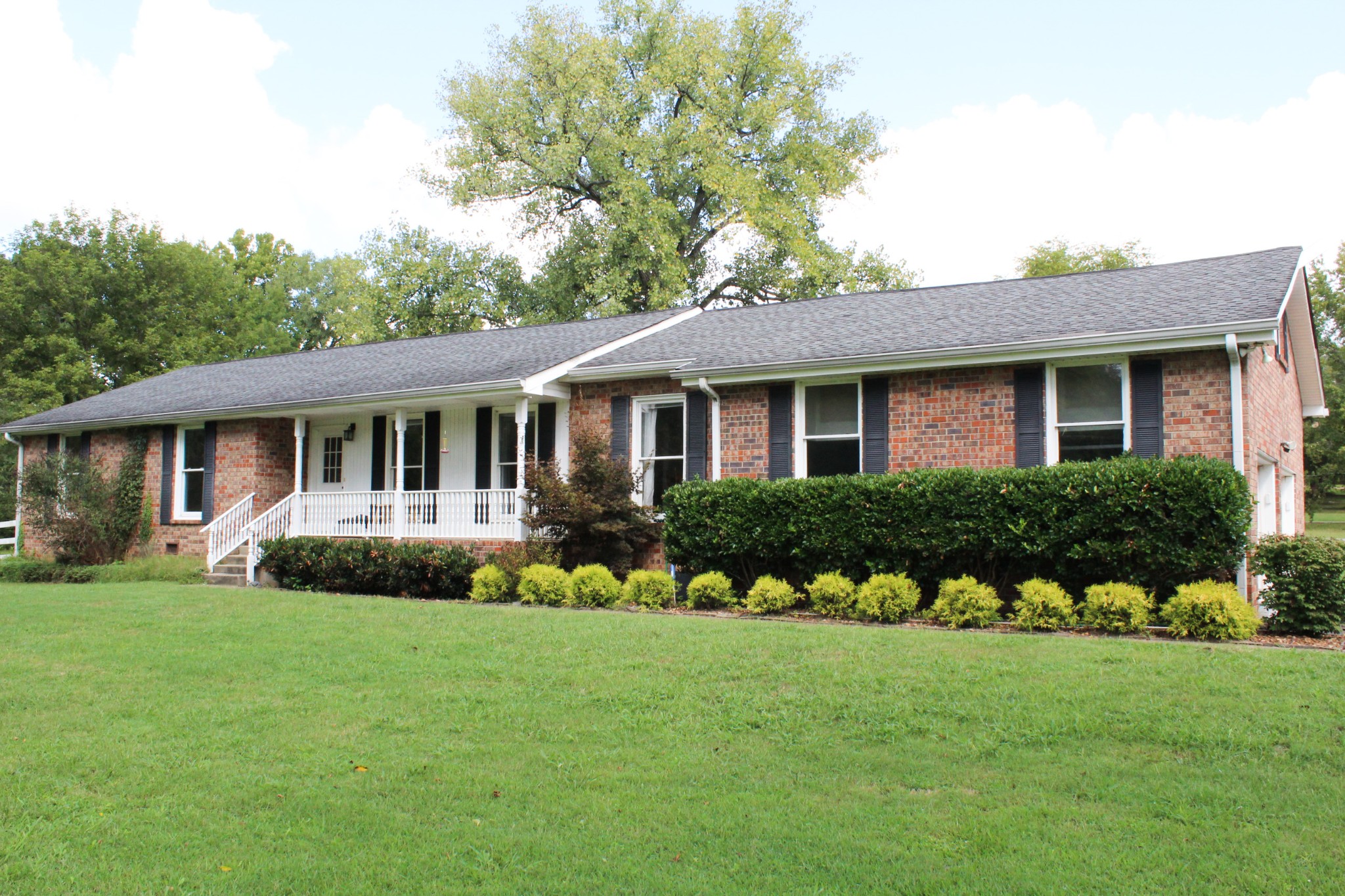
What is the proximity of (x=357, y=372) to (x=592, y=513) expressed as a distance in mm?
7757

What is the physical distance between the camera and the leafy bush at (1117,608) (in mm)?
8906

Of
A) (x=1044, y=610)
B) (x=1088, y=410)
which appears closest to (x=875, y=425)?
(x=1088, y=410)

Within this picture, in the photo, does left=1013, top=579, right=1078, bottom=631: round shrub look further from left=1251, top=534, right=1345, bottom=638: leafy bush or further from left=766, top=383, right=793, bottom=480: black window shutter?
left=766, top=383, right=793, bottom=480: black window shutter

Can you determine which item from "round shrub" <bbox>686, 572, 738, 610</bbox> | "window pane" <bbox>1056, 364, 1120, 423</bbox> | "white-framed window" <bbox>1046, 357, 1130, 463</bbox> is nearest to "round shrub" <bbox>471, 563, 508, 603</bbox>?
"round shrub" <bbox>686, 572, 738, 610</bbox>

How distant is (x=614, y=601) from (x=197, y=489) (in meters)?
11.1

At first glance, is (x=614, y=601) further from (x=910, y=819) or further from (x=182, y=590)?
(x=910, y=819)

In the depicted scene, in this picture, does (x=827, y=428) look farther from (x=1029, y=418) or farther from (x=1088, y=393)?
(x=1088, y=393)

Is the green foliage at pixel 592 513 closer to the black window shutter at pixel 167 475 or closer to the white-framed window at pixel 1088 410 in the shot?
the white-framed window at pixel 1088 410

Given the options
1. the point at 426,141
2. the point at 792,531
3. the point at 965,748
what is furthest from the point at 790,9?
the point at 965,748

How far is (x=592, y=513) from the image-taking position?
13.1 metres

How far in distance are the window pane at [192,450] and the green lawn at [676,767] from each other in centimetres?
1125

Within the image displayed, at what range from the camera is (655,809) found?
4402 mm

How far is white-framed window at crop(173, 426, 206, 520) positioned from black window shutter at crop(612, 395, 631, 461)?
9.25m

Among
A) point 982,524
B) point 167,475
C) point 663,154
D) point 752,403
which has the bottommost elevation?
point 982,524
